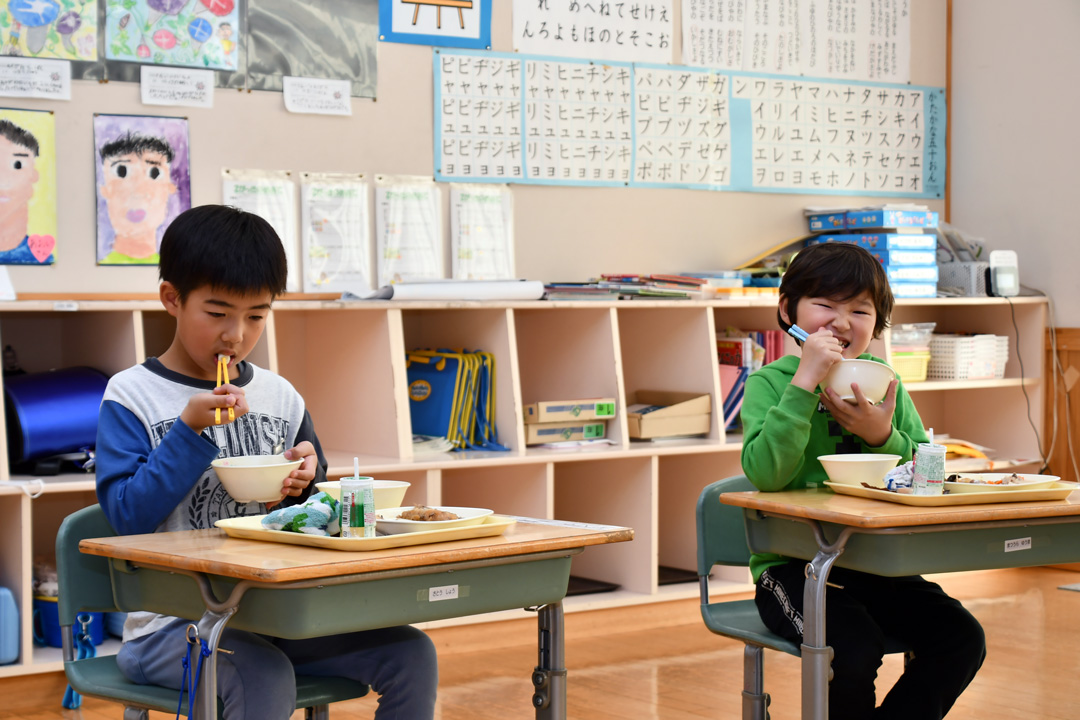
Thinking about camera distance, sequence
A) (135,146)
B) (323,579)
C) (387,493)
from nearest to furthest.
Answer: (323,579) < (387,493) < (135,146)

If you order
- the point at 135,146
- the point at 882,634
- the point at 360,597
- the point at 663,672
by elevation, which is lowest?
the point at 663,672

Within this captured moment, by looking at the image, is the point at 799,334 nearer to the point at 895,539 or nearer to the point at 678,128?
the point at 895,539

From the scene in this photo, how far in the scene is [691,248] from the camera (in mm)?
4375

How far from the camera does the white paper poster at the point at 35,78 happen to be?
3.23m

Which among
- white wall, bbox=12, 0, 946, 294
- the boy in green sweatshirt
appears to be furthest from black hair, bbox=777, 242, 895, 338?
white wall, bbox=12, 0, 946, 294

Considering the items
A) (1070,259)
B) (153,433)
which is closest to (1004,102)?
(1070,259)

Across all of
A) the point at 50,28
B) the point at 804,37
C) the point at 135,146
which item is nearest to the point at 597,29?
the point at 804,37

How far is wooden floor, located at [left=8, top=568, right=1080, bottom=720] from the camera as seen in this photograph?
2939 millimetres

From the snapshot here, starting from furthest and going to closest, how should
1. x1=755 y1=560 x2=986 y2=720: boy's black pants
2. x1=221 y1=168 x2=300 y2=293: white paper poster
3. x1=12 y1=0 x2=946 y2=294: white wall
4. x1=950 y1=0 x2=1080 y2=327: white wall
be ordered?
x1=950 y1=0 x2=1080 y2=327: white wall, x1=221 y1=168 x2=300 y2=293: white paper poster, x1=12 y1=0 x2=946 y2=294: white wall, x1=755 y1=560 x2=986 y2=720: boy's black pants

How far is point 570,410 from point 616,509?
39 centimetres

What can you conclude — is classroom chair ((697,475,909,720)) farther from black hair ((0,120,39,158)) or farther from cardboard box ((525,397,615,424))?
black hair ((0,120,39,158))

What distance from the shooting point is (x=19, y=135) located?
10.6ft

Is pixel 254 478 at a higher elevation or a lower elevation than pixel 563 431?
higher

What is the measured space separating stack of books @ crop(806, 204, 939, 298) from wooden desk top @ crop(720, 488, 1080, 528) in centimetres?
236
